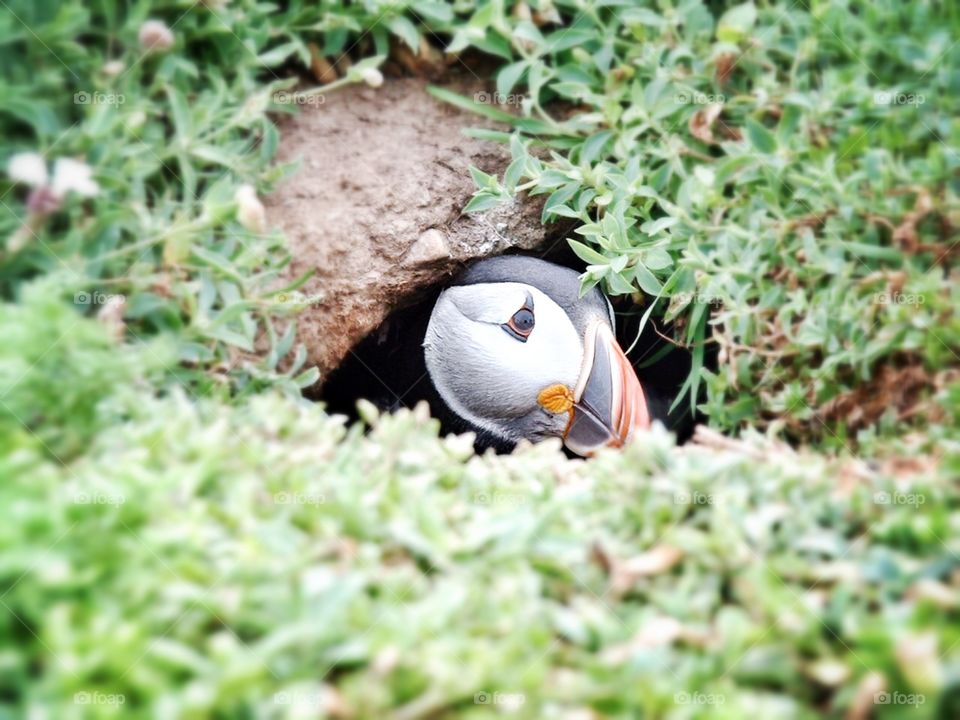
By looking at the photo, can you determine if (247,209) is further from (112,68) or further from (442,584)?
(442,584)

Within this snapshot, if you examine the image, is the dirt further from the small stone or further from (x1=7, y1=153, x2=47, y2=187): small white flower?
(x1=7, y1=153, x2=47, y2=187): small white flower

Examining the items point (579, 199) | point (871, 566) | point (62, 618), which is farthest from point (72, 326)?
point (579, 199)

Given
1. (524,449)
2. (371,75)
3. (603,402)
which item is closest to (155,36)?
(371,75)

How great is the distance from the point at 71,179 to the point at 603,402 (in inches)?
64.6

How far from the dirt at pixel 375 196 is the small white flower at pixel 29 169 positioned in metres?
0.97

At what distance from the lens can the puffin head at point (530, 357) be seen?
283 cm

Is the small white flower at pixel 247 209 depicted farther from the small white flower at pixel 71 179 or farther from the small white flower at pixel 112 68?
the small white flower at pixel 112 68

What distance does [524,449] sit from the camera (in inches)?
83.4

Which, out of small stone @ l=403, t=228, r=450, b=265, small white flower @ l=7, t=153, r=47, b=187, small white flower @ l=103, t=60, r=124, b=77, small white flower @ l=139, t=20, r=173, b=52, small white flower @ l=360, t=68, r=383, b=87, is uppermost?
small white flower @ l=139, t=20, r=173, b=52

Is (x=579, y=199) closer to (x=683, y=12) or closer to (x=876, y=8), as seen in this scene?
(x=683, y=12)

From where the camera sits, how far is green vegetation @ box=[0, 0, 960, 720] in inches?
48.5

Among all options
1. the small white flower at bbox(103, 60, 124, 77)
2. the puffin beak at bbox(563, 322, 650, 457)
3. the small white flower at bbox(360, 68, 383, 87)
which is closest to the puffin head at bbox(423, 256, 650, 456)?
the puffin beak at bbox(563, 322, 650, 457)

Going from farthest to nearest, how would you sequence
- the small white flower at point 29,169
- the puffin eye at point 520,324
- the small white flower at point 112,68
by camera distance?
the puffin eye at point 520,324 < the small white flower at point 112,68 < the small white flower at point 29,169

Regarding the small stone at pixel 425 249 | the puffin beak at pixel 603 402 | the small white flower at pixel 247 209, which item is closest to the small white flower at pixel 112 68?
the small white flower at pixel 247 209
